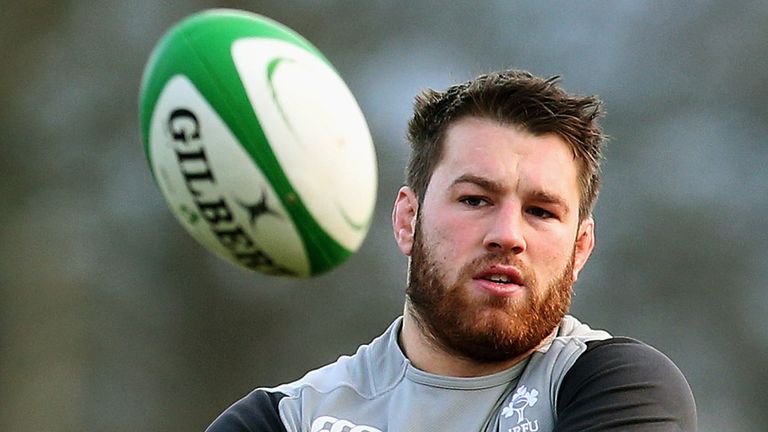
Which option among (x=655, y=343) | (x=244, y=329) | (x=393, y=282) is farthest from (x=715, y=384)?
(x=244, y=329)

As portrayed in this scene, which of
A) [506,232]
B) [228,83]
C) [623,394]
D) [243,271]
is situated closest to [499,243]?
[506,232]

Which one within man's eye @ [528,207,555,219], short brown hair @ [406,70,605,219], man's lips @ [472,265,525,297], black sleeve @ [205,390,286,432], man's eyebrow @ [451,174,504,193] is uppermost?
short brown hair @ [406,70,605,219]

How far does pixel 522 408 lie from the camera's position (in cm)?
434

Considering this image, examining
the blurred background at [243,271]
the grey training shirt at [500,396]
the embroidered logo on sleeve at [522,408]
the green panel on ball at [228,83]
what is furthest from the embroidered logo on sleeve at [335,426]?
the blurred background at [243,271]

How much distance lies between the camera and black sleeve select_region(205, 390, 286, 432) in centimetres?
457

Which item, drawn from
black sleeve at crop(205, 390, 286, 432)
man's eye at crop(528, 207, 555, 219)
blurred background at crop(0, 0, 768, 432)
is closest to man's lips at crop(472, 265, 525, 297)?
man's eye at crop(528, 207, 555, 219)

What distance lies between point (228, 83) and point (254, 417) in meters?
1.02

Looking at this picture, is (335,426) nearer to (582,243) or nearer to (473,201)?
(473,201)

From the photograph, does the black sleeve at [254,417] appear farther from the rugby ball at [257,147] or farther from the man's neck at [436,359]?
the rugby ball at [257,147]

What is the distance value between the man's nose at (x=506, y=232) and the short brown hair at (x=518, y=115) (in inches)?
11.2

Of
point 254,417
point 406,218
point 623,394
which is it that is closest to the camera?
point 623,394

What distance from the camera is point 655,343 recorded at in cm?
1531

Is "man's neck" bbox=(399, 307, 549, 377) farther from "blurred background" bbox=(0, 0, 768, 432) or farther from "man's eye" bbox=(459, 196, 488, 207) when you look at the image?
"blurred background" bbox=(0, 0, 768, 432)

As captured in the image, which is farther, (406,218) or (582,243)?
(406,218)
